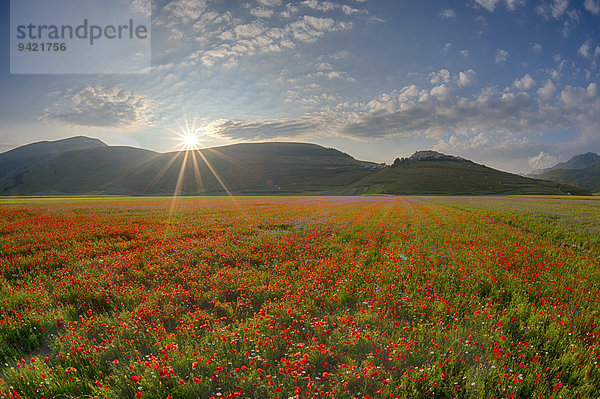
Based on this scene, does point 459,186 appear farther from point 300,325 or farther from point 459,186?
point 300,325

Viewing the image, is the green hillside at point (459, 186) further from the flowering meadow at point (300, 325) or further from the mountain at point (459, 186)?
the flowering meadow at point (300, 325)

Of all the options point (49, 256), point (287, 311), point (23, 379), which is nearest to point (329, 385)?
point (287, 311)

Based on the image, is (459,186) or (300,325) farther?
(459,186)

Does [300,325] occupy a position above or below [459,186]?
below

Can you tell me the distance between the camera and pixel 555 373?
385cm

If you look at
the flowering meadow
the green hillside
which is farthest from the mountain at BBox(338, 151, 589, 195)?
the flowering meadow

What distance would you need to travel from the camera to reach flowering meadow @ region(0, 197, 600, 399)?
3.58 metres

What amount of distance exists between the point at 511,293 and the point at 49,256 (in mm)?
15629

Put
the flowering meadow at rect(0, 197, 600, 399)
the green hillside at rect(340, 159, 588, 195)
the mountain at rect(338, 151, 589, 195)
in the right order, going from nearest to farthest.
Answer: the flowering meadow at rect(0, 197, 600, 399) < the mountain at rect(338, 151, 589, 195) < the green hillside at rect(340, 159, 588, 195)

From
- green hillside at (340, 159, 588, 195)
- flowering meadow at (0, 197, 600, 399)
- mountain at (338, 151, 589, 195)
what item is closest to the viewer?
flowering meadow at (0, 197, 600, 399)

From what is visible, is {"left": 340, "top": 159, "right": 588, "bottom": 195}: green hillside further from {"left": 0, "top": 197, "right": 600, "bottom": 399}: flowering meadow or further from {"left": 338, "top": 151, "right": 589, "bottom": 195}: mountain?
{"left": 0, "top": 197, "right": 600, "bottom": 399}: flowering meadow

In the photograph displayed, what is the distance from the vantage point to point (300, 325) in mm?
5188

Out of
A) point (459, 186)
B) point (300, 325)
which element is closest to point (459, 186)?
point (459, 186)

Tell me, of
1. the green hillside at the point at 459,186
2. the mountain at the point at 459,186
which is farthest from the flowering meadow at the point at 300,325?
the green hillside at the point at 459,186
